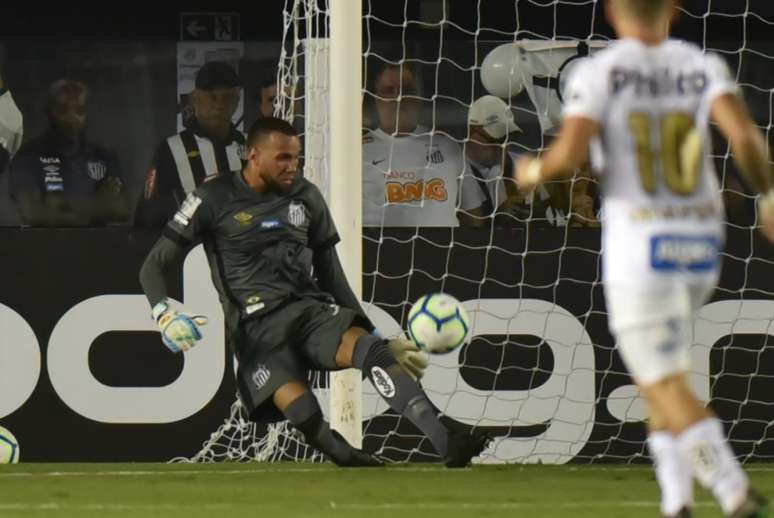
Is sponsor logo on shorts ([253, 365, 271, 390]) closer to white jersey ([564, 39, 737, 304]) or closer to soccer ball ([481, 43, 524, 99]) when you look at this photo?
soccer ball ([481, 43, 524, 99])

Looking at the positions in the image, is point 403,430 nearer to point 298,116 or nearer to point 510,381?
point 510,381

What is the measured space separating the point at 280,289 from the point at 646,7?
356 cm

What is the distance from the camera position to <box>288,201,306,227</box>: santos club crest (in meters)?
8.14

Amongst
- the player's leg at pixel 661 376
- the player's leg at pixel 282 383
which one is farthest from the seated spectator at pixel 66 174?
the player's leg at pixel 661 376

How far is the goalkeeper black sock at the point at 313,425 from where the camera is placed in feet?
25.7

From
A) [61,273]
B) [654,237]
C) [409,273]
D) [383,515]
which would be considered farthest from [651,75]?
[61,273]

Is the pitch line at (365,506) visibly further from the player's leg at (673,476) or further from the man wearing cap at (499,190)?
the man wearing cap at (499,190)

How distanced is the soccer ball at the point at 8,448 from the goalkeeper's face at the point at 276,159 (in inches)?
86.7

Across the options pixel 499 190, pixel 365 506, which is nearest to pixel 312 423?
pixel 365 506

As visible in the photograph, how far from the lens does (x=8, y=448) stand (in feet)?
30.3

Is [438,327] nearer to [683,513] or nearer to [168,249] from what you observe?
[168,249]

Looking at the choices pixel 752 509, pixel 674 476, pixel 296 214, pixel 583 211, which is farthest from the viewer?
pixel 583 211

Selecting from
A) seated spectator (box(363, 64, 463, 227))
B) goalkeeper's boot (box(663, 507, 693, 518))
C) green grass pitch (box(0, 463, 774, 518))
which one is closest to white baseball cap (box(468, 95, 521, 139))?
seated spectator (box(363, 64, 463, 227))

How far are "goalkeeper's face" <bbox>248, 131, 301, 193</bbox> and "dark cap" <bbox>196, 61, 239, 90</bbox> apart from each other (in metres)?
1.77
